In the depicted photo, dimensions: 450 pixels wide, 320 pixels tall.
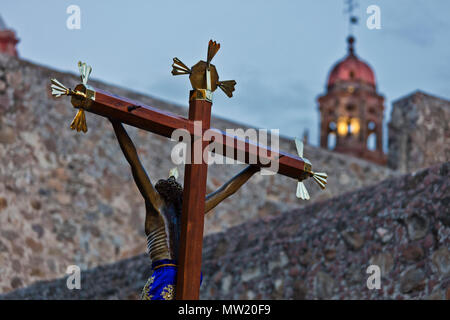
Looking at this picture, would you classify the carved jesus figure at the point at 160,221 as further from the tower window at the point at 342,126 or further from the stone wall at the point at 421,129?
the tower window at the point at 342,126

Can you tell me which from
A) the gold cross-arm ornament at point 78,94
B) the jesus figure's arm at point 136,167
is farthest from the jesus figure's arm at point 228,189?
the gold cross-arm ornament at point 78,94

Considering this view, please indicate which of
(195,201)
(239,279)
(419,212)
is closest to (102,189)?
(239,279)

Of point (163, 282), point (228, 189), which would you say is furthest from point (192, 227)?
point (228, 189)

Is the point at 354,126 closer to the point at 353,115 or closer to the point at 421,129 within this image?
the point at 353,115

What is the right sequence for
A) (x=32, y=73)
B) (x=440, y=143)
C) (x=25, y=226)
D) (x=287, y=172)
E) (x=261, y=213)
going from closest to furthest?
(x=287, y=172) < (x=25, y=226) < (x=32, y=73) < (x=261, y=213) < (x=440, y=143)

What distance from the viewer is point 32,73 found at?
Result: 9898mm

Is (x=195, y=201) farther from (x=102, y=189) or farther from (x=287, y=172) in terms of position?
(x=102, y=189)

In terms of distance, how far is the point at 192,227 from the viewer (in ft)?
9.61

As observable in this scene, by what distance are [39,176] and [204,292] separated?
11.2 feet

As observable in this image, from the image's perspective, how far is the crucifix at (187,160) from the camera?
288 centimetres

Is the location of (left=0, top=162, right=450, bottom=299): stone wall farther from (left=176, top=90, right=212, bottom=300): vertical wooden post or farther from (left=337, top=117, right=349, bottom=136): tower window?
(left=337, top=117, right=349, bottom=136): tower window

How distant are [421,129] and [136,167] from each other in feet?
34.3
